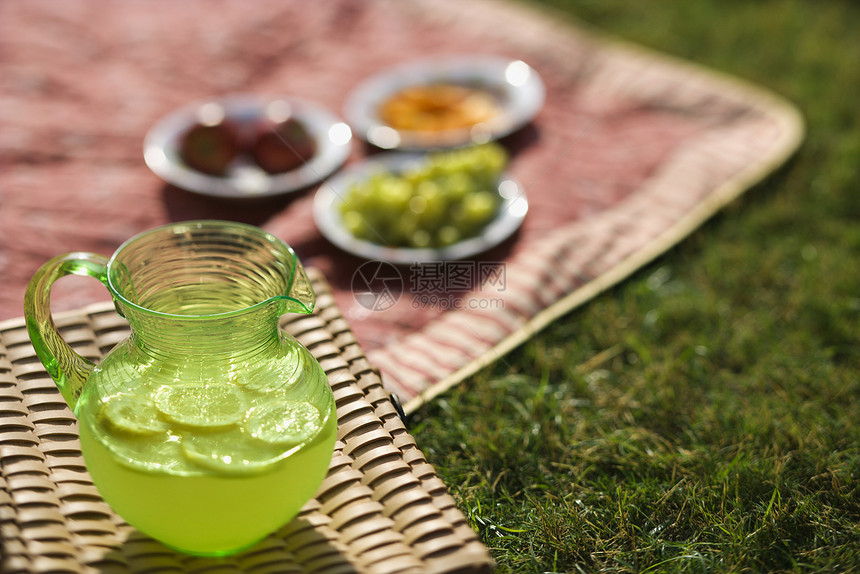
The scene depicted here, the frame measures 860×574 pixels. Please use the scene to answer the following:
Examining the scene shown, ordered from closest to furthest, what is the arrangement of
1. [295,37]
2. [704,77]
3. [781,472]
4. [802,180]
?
1. [781,472]
2. [802,180]
3. [704,77]
4. [295,37]

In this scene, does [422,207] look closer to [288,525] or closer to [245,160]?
[245,160]

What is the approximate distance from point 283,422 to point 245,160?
49.2 inches

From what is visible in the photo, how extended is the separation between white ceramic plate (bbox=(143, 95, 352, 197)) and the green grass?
0.65m

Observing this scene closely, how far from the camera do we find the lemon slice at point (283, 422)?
739mm

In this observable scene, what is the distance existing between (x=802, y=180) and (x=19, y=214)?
1718mm

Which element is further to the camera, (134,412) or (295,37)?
(295,37)

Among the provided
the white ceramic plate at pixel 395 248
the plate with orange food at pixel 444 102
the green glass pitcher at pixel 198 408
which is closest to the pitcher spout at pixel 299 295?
the green glass pitcher at pixel 198 408

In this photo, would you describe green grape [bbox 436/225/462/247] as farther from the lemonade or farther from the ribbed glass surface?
the lemonade

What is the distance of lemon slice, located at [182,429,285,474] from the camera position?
28.1 inches

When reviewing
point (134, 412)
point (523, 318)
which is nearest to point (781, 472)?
point (523, 318)

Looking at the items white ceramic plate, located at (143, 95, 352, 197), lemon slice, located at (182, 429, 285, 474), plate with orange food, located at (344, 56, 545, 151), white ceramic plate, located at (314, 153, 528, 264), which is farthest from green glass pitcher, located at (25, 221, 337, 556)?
plate with orange food, located at (344, 56, 545, 151)

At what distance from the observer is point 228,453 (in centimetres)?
73

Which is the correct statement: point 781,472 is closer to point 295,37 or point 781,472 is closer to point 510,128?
point 510,128

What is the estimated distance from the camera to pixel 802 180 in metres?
1.96
